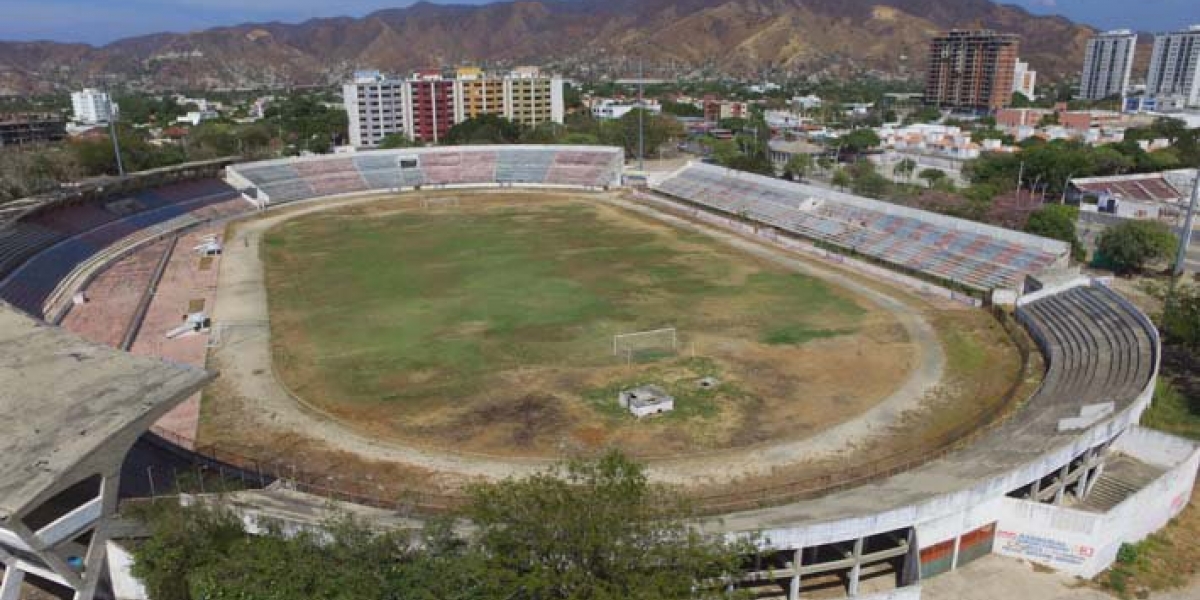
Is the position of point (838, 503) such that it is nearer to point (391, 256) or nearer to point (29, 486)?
point (29, 486)

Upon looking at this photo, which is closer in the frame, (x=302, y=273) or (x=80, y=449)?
(x=80, y=449)

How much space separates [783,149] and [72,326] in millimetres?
76028

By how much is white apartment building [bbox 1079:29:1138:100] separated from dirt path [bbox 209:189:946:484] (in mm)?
192055

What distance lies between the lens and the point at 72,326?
35.9 m

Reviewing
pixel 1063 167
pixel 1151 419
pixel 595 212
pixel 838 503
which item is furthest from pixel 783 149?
pixel 838 503

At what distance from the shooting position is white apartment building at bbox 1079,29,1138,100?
607 feet

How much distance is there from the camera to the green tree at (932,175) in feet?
250

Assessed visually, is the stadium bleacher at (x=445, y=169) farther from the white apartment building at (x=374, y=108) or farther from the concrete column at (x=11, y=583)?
the concrete column at (x=11, y=583)

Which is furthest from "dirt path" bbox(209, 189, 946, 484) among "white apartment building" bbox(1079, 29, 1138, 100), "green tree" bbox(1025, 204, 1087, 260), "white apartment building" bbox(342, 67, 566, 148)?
"white apartment building" bbox(1079, 29, 1138, 100)

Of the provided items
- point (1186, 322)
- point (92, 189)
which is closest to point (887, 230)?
point (1186, 322)

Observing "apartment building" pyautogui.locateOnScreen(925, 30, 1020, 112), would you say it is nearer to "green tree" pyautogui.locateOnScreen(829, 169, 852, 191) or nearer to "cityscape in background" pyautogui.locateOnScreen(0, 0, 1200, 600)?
"cityscape in background" pyautogui.locateOnScreen(0, 0, 1200, 600)

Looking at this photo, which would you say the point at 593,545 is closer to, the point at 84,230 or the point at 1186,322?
the point at 1186,322

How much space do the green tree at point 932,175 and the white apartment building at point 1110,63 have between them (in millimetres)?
141606

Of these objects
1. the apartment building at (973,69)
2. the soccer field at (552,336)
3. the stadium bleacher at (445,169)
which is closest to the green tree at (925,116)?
the apartment building at (973,69)
